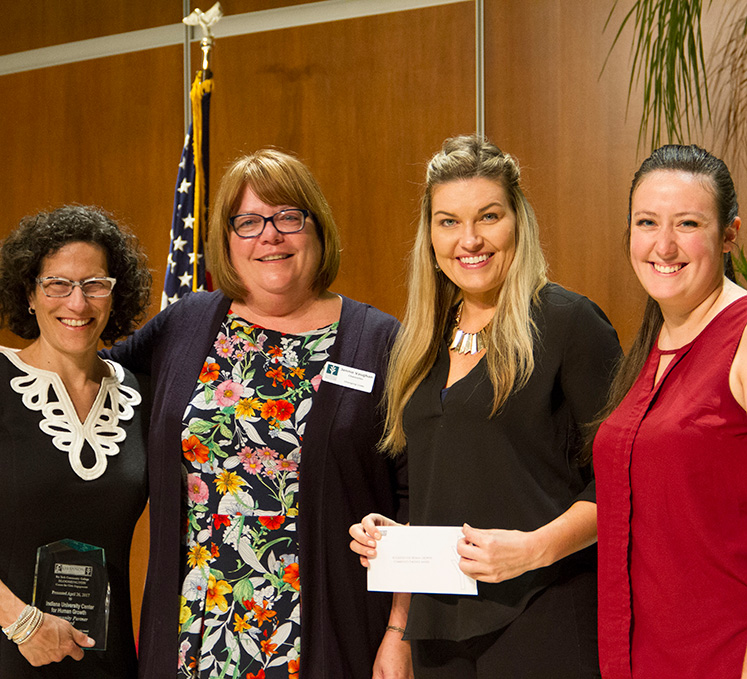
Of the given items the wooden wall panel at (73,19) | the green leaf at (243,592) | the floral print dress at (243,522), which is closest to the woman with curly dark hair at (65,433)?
the floral print dress at (243,522)

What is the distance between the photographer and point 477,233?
1865mm

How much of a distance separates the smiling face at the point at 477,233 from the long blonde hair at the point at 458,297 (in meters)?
0.02

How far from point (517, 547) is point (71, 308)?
1251mm

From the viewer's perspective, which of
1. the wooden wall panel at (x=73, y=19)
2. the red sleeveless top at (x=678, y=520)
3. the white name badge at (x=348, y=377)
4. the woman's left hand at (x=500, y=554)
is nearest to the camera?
the red sleeveless top at (x=678, y=520)

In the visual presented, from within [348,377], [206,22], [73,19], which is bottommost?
[348,377]

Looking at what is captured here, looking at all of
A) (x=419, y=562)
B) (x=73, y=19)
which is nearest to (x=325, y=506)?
(x=419, y=562)

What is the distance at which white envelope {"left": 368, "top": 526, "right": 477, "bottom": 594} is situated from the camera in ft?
5.60

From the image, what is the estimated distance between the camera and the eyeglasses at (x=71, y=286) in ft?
7.07

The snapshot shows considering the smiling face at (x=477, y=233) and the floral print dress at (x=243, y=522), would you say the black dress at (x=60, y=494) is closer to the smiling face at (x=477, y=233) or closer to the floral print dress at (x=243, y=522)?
the floral print dress at (x=243, y=522)

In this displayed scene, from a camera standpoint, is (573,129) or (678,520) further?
(573,129)

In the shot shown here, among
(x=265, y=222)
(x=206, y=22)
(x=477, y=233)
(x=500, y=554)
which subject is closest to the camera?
(x=500, y=554)

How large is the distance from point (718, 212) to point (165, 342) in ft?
4.79

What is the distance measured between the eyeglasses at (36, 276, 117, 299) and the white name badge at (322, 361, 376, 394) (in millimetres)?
620

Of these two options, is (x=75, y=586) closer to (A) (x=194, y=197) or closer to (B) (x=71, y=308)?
(B) (x=71, y=308)
